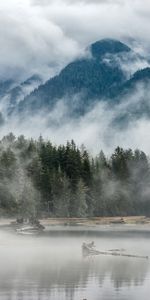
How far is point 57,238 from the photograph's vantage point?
14188cm

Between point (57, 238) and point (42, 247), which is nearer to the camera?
point (42, 247)

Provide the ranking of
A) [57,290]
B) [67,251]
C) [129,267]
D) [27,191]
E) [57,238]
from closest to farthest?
[57,290], [129,267], [67,251], [57,238], [27,191]

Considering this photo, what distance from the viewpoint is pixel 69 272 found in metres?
87.8

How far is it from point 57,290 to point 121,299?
8538 mm

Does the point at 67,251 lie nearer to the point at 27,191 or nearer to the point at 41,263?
the point at 41,263

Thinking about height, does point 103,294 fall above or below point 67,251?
below

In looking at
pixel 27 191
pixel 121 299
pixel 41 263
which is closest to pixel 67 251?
pixel 41 263

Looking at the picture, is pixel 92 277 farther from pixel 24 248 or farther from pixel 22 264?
pixel 24 248

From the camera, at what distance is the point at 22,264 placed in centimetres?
9462

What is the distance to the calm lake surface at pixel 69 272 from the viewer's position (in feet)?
236

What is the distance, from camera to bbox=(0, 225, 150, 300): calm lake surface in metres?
71.9

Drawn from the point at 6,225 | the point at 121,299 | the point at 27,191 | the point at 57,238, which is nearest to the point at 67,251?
the point at 57,238

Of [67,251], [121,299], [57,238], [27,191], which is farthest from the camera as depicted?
[27,191]

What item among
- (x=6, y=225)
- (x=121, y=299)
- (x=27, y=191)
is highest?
(x=27, y=191)
